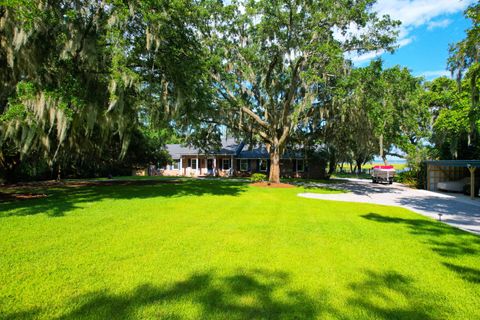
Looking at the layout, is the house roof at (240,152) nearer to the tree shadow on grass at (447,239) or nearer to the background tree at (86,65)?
the background tree at (86,65)

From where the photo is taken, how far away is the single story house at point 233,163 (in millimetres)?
32031

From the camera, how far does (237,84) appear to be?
62.2 feet

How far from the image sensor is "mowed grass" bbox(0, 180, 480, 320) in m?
3.14

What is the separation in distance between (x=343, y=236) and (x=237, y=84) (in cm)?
1493

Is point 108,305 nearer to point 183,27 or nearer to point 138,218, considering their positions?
point 138,218

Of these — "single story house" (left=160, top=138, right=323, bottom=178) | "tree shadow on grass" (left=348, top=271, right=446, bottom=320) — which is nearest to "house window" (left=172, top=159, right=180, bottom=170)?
"single story house" (left=160, top=138, right=323, bottom=178)

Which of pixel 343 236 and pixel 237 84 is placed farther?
pixel 237 84

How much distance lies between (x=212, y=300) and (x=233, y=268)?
3.37 feet

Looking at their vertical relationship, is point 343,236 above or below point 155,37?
below

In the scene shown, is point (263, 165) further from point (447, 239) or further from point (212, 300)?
point (212, 300)

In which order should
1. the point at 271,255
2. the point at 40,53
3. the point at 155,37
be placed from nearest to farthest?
1. the point at 271,255
2. the point at 40,53
3. the point at 155,37

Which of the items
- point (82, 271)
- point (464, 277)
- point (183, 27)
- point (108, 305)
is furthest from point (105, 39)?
point (464, 277)

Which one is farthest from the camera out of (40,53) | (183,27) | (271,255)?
(183,27)

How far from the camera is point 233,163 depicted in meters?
33.1
